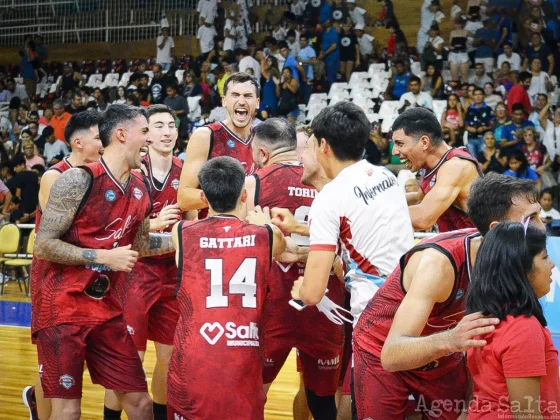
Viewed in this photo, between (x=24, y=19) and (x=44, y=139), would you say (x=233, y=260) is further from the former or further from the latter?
(x=24, y=19)

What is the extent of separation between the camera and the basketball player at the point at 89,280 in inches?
187

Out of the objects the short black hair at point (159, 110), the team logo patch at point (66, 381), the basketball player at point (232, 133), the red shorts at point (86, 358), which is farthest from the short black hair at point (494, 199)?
the short black hair at point (159, 110)

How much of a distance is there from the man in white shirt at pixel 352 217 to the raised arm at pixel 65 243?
1232mm

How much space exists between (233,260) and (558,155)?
10019 millimetres

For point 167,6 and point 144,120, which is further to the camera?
point 167,6

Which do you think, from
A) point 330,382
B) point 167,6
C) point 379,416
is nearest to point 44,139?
point 167,6

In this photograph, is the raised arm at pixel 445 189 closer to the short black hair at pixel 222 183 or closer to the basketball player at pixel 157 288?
the short black hair at pixel 222 183

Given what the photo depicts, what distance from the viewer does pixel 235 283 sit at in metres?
4.28

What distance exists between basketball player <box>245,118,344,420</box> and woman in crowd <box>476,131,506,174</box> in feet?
26.3

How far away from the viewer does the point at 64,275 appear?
192 inches

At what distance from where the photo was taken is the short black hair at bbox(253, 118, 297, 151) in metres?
5.23

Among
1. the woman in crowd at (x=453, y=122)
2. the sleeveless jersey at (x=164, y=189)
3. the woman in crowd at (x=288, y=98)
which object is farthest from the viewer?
the woman in crowd at (x=288, y=98)

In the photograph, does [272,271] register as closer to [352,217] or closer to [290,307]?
[290,307]

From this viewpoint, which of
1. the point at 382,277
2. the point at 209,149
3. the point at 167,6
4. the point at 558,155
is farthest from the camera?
the point at 167,6
